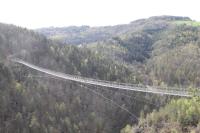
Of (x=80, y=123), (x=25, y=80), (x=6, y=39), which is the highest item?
(x=6, y=39)

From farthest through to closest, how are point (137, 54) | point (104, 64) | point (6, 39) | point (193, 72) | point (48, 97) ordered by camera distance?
point (137, 54) < point (193, 72) < point (104, 64) < point (6, 39) < point (48, 97)

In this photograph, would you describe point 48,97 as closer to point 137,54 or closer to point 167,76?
point 167,76

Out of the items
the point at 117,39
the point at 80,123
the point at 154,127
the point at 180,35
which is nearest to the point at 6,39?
the point at 80,123

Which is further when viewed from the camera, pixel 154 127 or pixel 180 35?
pixel 180 35

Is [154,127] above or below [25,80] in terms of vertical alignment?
below

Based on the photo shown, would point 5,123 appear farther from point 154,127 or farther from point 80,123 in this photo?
point 154,127

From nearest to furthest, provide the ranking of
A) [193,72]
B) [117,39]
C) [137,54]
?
[193,72] < [137,54] < [117,39]

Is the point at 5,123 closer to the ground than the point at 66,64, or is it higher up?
closer to the ground

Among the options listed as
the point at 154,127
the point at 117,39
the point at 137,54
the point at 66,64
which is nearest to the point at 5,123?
the point at 154,127

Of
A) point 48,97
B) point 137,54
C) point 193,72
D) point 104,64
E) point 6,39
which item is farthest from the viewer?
point 137,54
